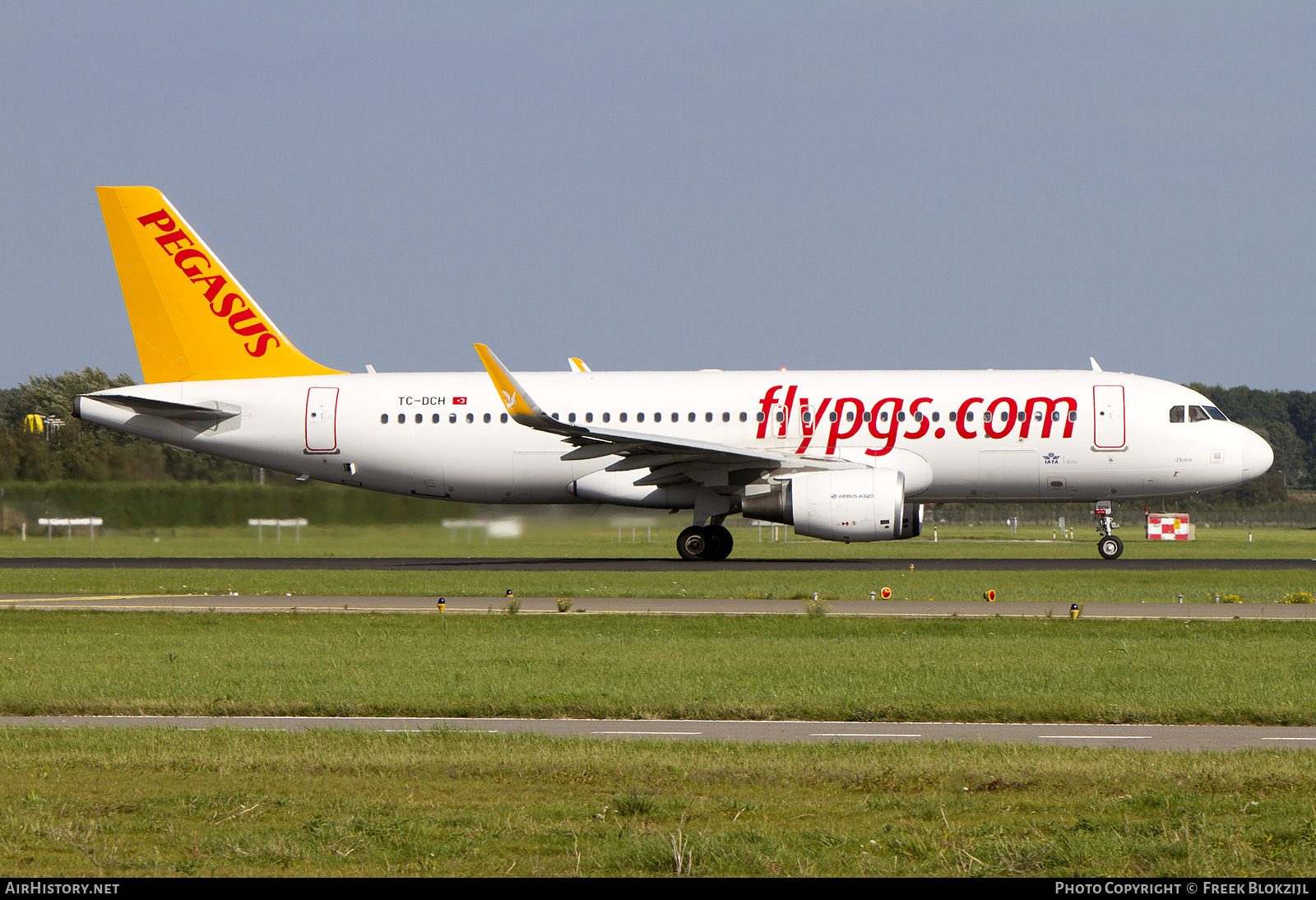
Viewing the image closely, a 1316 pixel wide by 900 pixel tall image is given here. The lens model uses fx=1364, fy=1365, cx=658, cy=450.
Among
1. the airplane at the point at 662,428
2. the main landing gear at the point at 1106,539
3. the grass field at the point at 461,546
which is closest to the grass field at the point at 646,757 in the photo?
the airplane at the point at 662,428

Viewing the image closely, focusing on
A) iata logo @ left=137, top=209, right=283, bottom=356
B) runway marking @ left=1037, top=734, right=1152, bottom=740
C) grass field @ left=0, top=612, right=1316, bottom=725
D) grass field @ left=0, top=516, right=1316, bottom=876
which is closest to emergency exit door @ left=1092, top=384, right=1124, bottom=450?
grass field @ left=0, top=516, right=1316, bottom=876

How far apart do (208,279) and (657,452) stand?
1281 centimetres

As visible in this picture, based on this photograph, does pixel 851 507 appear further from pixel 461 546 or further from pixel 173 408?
pixel 173 408

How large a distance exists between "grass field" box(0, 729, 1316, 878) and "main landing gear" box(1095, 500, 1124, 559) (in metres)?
23.8

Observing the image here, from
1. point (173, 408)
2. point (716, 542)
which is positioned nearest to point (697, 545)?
point (716, 542)

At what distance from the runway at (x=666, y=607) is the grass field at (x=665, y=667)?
0.90 metres

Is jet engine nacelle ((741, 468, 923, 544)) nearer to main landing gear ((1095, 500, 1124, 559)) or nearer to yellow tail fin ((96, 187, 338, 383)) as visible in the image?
main landing gear ((1095, 500, 1124, 559))

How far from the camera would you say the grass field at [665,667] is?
12.0 metres

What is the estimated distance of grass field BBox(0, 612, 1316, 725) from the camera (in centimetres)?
1198

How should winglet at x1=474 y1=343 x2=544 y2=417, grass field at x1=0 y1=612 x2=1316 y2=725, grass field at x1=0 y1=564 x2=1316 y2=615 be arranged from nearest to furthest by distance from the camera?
grass field at x1=0 y1=612 x2=1316 y2=725 → grass field at x1=0 y1=564 x2=1316 y2=615 → winglet at x1=474 y1=343 x2=544 y2=417

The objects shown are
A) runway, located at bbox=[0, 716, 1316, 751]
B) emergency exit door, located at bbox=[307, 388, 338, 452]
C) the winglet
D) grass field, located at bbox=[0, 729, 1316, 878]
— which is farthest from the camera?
emergency exit door, located at bbox=[307, 388, 338, 452]

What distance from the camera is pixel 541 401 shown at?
33000 mm

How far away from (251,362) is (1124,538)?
43.6m
